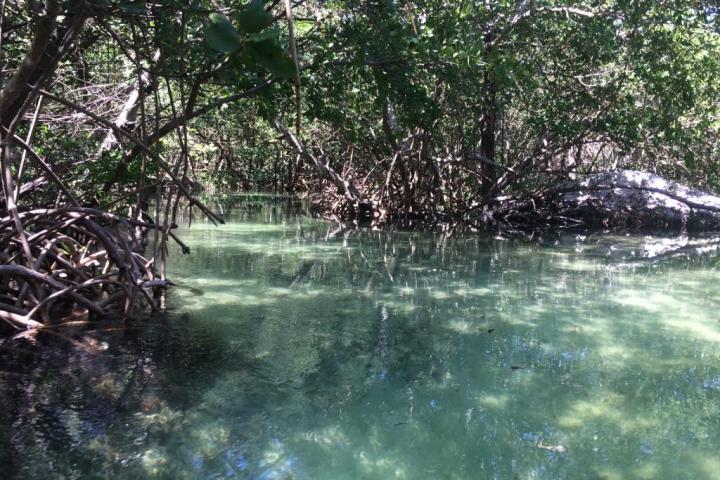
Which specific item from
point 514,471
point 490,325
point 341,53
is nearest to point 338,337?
point 490,325

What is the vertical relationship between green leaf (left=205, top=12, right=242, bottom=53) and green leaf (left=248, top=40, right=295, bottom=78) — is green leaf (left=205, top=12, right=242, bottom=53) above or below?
above

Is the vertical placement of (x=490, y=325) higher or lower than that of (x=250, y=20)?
lower

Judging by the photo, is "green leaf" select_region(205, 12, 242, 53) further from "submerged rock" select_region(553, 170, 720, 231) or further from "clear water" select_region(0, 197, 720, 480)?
"submerged rock" select_region(553, 170, 720, 231)

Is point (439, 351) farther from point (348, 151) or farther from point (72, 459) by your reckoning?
point (348, 151)

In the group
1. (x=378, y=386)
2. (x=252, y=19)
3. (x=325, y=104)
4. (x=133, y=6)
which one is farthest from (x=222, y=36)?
(x=325, y=104)

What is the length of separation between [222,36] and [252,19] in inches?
3.0

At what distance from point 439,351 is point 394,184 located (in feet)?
31.6

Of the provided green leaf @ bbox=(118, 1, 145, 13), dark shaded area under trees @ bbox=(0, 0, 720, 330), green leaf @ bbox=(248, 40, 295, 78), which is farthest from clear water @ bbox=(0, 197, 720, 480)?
green leaf @ bbox=(248, 40, 295, 78)

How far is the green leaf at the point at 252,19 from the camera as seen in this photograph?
1402 mm

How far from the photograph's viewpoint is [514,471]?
3012 mm

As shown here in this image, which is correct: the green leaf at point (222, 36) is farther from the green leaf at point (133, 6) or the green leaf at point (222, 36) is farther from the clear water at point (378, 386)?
→ the clear water at point (378, 386)

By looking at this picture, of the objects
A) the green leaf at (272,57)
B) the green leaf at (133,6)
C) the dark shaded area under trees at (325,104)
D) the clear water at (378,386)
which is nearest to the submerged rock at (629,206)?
the dark shaded area under trees at (325,104)

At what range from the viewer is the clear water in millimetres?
3070

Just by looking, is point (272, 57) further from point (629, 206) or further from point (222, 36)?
point (629, 206)
